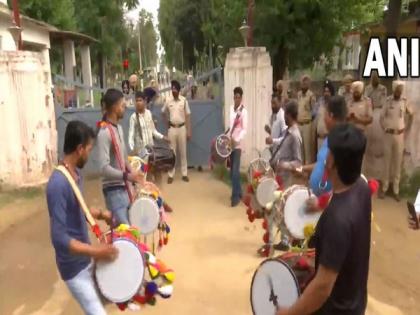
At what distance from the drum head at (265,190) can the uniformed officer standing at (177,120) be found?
3.65 m

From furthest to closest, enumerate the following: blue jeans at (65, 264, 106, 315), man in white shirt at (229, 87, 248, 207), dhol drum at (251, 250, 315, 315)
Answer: man in white shirt at (229, 87, 248, 207), blue jeans at (65, 264, 106, 315), dhol drum at (251, 250, 315, 315)

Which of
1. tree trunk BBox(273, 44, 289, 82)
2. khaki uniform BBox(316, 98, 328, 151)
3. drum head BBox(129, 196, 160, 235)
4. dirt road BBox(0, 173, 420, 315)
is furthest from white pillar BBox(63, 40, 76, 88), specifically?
drum head BBox(129, 196, 160, 235)

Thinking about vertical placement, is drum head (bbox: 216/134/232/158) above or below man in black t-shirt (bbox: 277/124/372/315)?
below

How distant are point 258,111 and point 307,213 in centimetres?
506

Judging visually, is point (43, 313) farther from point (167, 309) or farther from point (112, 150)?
point (112, 150)

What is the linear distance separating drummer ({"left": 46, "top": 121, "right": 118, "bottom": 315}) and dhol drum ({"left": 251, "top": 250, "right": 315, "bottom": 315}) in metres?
0.95

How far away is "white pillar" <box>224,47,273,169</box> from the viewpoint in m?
8.98

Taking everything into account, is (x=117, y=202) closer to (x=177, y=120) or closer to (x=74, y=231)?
(x=74, y=231)

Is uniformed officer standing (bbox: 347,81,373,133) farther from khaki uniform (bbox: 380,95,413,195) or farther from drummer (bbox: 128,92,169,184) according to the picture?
drummer (bbox: 128,92,169,184)

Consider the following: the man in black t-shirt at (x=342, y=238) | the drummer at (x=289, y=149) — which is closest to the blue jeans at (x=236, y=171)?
the drummer at (x=289, y=149)

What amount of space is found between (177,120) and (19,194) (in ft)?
10.3

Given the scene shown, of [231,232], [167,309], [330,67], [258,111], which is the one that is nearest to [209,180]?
[258,111]

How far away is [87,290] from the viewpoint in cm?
303

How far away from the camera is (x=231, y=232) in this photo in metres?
6.67
